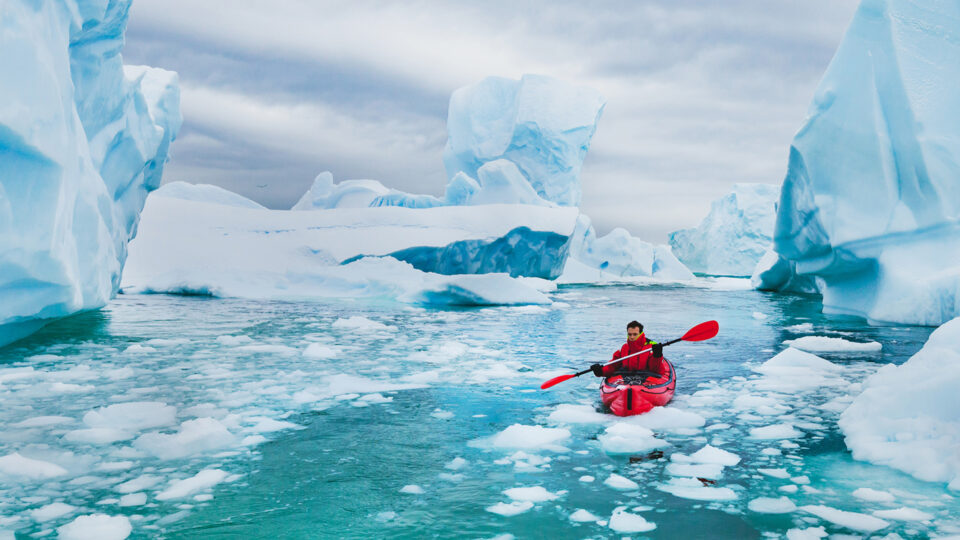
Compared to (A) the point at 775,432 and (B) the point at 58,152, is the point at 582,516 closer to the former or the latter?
(A) the point at 775,432

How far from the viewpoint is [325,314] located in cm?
1278

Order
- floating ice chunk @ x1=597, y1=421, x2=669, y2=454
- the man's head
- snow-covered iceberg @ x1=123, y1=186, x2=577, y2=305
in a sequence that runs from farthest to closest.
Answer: snow-covered iceberg @ x1=123, y1=186, x2=577, y2=305, the man's head, floating ice chunk @ x1=597, y1=421, x2=669, y2=454

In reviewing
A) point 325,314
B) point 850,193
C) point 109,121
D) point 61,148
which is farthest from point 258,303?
point 850,193

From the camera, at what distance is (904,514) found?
10.1ft

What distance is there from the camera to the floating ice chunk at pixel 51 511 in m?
3.04

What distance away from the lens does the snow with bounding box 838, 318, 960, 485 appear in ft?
12.1

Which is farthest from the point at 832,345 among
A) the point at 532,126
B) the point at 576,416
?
the point at 532,126

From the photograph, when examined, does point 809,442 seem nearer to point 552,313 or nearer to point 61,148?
point 61,148

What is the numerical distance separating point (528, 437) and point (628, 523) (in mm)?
1364

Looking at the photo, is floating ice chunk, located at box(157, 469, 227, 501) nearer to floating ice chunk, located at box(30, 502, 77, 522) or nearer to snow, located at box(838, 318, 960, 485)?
floating ice chunk, located at box(30, 502, 77, 522)

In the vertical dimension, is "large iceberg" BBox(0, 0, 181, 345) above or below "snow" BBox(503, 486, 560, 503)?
above

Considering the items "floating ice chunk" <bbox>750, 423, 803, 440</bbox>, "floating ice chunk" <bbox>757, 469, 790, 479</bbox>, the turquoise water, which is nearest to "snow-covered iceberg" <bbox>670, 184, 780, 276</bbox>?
the turquoise water

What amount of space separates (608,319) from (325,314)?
5.29 meters

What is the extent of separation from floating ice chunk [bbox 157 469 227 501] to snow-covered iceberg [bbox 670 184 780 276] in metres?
34.8
